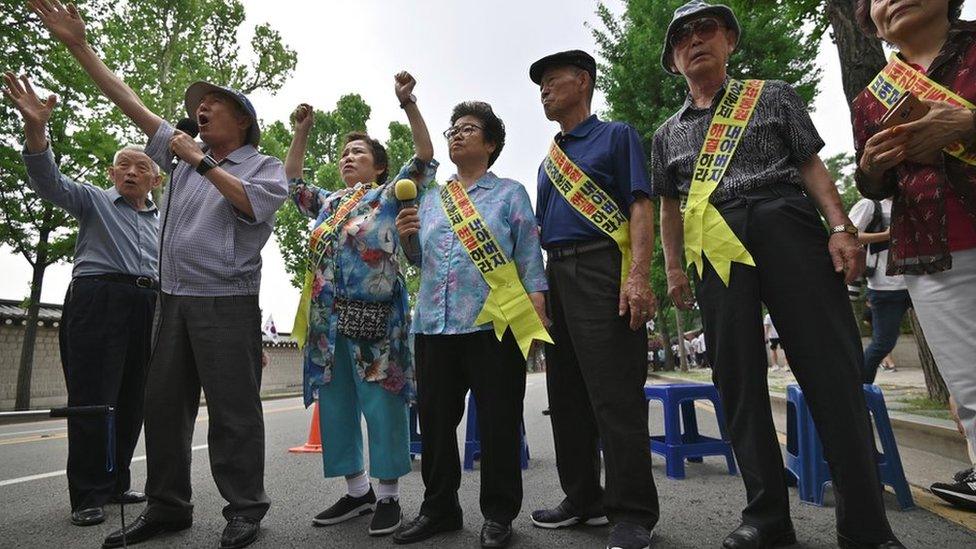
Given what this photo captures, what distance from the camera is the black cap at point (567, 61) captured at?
101 inches

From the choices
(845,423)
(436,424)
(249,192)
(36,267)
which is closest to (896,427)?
(845,423)

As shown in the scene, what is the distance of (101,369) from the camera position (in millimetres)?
2967

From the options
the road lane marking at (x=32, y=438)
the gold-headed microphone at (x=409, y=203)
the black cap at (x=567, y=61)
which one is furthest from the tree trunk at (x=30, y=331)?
the black cap at (x=567, y=61)

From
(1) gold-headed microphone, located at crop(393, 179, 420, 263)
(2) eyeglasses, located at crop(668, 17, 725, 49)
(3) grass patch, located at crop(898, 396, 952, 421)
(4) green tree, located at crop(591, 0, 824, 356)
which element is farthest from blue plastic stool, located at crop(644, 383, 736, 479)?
(4) green tree, located at crop(591, 0, 824, 356)

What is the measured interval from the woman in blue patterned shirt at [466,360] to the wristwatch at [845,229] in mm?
1135

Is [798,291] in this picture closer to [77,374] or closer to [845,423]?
[845,423]

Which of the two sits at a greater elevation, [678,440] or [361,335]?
[361,335]

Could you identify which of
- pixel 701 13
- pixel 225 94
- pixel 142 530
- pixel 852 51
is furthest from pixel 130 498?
pixel 852 51

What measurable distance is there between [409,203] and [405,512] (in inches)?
60.8

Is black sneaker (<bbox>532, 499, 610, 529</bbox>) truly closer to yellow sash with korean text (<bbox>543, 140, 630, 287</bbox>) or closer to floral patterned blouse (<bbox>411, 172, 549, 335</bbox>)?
floral patterned blouse (<bbox>411, 172, 549, 335</bbox>)

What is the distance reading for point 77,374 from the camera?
115 inches

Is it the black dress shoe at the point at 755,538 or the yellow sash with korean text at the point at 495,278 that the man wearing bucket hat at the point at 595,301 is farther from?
the black dress shoe at the point at 755,538

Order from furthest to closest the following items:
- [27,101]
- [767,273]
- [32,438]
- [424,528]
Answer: [32,438]
[27,101]
[424,528]
[767,273]

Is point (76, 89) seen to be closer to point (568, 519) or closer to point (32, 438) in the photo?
point (32, 438)
